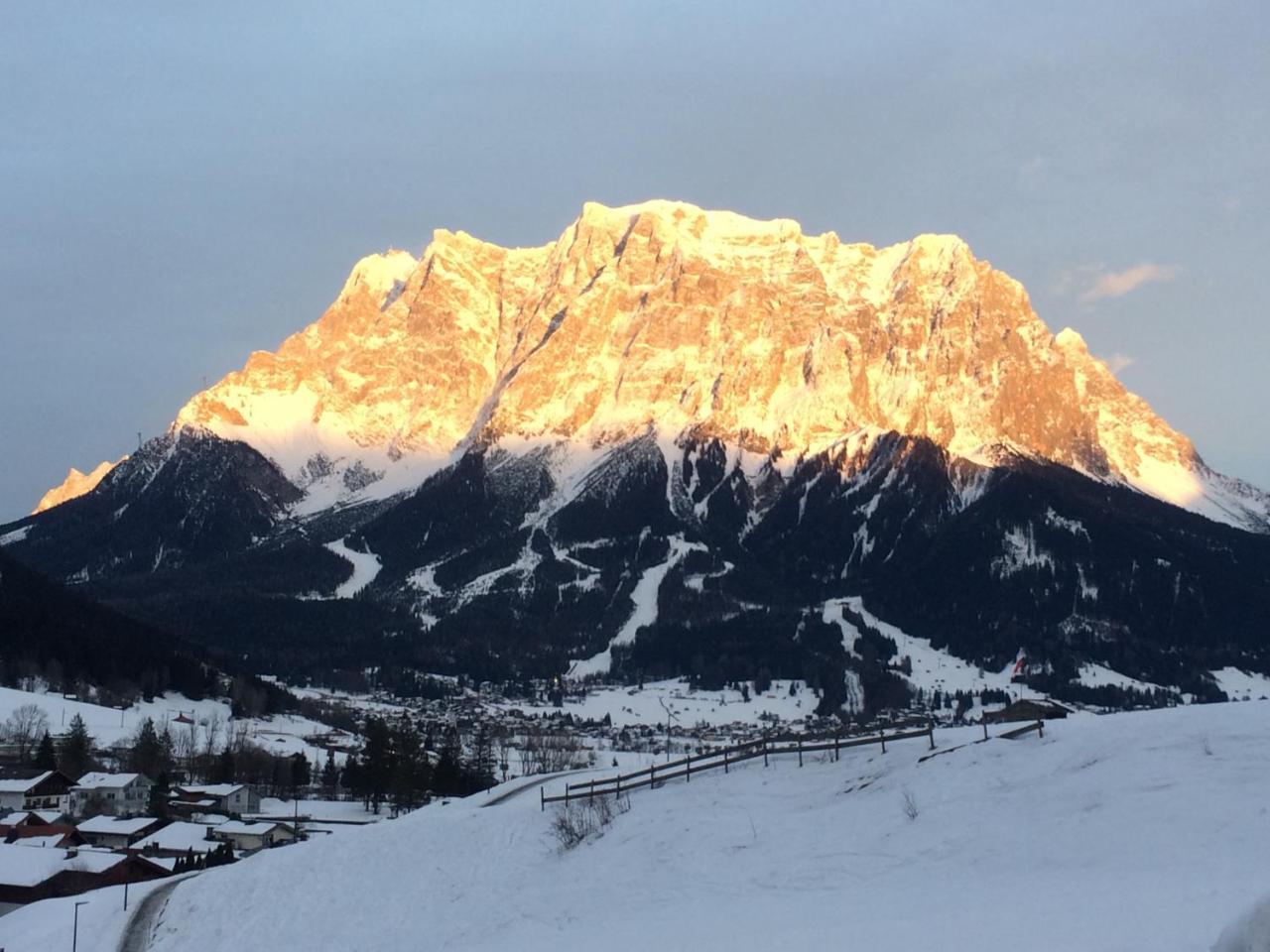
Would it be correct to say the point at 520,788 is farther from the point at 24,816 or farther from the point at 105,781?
the point at 105,781

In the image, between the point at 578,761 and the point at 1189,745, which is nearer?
the point at 1189,745

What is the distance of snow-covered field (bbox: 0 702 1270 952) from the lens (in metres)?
38.6

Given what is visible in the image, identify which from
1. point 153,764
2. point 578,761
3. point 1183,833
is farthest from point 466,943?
point 578,761

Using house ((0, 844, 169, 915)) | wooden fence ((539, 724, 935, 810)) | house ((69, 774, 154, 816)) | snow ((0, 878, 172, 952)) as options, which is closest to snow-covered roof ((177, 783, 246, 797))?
house ((69, 774, 154, 816))

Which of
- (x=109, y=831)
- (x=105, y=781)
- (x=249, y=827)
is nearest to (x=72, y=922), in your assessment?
(x=109, y=831)

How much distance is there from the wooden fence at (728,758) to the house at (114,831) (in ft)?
147

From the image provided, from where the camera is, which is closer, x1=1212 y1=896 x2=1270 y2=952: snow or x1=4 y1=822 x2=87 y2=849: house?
x1=1212 y1=896 x2=1270 y2=952: snow

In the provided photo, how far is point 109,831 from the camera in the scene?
105m

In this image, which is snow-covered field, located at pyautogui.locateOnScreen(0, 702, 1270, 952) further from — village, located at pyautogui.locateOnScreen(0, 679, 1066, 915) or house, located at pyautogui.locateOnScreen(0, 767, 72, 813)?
house, located at pyautogui.locateOnScreen(0, 767, 72, 813)

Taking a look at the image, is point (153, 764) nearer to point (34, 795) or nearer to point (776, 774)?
point (34, 795)

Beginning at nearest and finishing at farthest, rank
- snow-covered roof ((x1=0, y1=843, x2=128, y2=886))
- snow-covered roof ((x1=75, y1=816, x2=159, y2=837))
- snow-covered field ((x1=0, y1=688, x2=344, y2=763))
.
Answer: snow-covered roof ((x1=0, y1=843, x2=128, y2=886)) < snow-covered roof ((x1=75, y1=816, x2=159, y2=837)) < snow-covered field ((x1=0, y1=688, x2=344, y2=763))

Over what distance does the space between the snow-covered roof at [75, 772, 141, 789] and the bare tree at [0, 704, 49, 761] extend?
26321 mm

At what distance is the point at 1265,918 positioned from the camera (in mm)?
20203

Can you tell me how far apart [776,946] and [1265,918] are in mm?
21625
